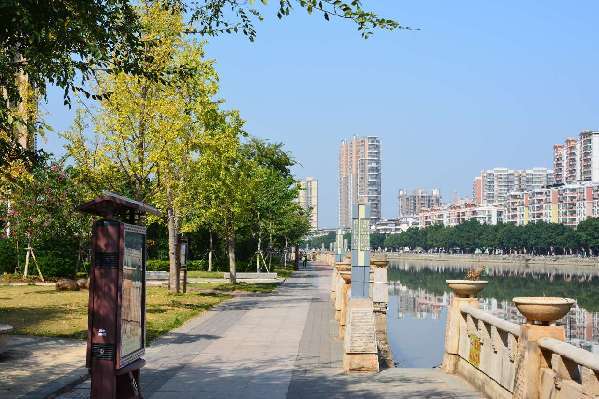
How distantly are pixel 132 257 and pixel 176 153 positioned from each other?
61.8 feet

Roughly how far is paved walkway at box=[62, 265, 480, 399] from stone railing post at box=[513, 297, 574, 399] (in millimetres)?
2279

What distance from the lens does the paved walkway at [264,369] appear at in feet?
35.4

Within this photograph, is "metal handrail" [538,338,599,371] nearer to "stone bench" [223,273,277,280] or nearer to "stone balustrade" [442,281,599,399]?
"stone balustrade" [442,281,599,399]

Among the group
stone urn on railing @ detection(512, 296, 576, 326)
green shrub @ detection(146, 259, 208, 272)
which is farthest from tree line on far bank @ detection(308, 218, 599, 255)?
stone urn on railing @ detection(512, 296, 576, 326)

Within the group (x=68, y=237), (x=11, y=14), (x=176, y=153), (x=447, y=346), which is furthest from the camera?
(x=68, y=237)

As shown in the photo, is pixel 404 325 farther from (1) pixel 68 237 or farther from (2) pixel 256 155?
(2) pixel 256 155

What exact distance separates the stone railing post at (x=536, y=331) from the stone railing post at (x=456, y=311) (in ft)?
13.5

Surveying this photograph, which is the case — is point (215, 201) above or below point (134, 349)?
above

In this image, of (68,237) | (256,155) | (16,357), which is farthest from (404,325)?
(256,155)

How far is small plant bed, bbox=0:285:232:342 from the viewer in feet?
60.0

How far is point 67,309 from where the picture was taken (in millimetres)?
22922

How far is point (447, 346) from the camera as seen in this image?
13023 mm

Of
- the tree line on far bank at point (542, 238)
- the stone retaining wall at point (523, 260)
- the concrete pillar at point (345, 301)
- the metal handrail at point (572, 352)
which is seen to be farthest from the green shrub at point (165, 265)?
the tree line on far bank at point (542, 238)

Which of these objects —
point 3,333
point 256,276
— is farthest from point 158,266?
point 3,333
